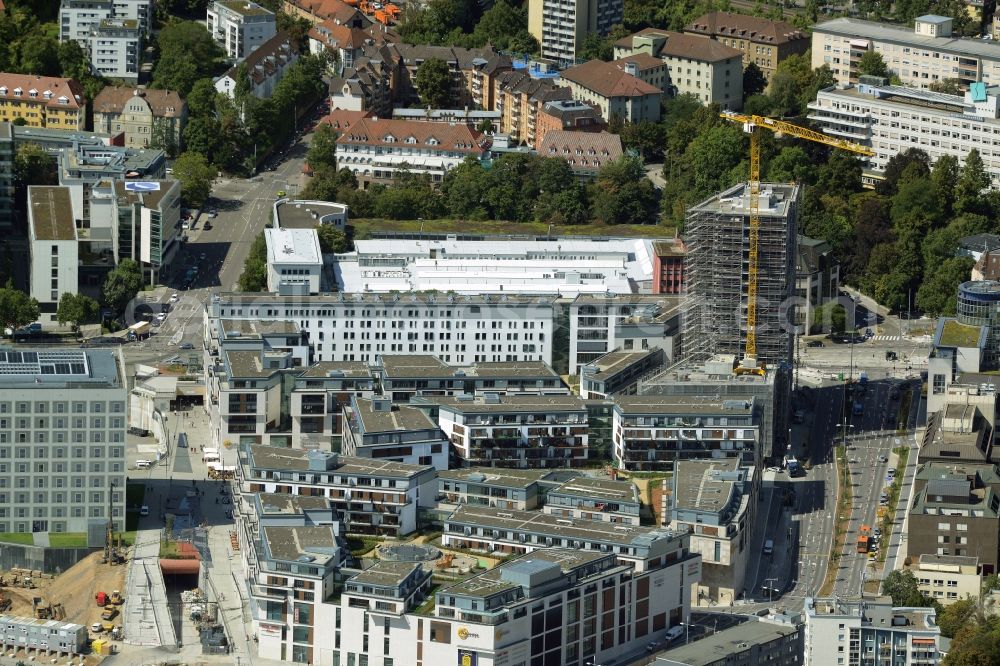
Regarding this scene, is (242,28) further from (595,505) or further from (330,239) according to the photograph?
(595,505)

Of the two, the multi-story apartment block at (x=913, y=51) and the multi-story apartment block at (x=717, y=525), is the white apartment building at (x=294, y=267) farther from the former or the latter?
the multi-story apartment block at (x=913, y=51)

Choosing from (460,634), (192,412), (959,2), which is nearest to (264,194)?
(192,412)

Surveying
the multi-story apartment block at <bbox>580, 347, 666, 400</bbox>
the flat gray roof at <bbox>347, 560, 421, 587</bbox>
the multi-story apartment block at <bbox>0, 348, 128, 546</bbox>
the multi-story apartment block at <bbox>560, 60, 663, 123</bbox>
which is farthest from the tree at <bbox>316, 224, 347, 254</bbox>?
the flat gray roof at <bbox>347, 560, 421, 587</bbox>

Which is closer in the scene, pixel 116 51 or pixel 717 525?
pixel 717 525

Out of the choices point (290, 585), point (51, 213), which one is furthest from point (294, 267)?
point (290, 585)

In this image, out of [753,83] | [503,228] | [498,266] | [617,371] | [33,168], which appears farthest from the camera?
[753,83]

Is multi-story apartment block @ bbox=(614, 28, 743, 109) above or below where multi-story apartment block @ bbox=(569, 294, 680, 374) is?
above

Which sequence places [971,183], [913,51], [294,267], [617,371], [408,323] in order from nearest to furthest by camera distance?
1. [617,371]
2. [408,323]
3. [294,267]
4. [971,183]
5. [913,51]

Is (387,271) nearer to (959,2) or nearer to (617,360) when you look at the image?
(617,360)

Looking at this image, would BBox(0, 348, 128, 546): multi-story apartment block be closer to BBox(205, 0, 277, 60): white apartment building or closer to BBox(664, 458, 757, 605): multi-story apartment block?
BBox(664, 458, 757, 605): multi-story apartment block
